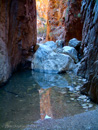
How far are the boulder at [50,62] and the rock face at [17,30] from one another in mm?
653

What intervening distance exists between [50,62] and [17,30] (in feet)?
7.20

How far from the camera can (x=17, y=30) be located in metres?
6.44

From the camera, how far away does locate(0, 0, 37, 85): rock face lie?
450 cm

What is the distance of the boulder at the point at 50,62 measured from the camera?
682 cm

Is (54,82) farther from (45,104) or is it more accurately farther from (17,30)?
(17,30)

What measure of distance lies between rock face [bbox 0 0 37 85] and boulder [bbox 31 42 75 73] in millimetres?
653

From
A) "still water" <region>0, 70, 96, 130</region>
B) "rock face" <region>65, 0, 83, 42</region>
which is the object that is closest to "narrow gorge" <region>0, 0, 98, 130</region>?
"still water" <region>0, 70, 96, 130</region>

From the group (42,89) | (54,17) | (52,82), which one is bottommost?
(52,82)

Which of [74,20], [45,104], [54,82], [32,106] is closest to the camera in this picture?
[32,106]

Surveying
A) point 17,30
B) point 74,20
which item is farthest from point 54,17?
point 17,30

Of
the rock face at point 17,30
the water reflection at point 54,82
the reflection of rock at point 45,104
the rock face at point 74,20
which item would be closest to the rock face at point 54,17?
the rock face at point 74,20

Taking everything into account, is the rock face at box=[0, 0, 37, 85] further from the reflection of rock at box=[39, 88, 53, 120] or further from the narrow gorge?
the reflection of rock at box=[39, 88, 53, 120]

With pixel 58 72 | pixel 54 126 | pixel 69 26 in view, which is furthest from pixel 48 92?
pixel 69 26

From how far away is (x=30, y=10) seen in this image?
768cm
